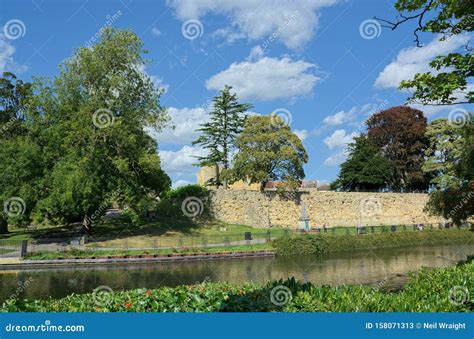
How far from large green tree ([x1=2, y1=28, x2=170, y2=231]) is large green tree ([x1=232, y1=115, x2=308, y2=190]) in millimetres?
10326

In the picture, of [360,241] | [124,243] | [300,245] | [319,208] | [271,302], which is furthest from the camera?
[319,208]

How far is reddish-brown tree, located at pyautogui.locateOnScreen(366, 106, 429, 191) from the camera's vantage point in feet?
196

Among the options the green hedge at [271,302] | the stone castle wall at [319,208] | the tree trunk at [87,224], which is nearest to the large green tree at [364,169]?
the stone castle wall at [319,208]

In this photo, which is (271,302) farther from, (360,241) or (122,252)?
(360,241)

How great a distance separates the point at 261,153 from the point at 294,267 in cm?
2154

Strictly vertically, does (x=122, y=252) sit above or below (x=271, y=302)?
above

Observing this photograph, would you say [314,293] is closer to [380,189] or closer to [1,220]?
[1,220]

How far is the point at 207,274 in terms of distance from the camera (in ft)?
70.1

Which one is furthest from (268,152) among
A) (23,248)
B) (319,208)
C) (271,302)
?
(271,302)

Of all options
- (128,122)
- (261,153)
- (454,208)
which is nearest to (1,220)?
(128,122)

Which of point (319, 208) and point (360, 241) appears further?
point (319, 208)

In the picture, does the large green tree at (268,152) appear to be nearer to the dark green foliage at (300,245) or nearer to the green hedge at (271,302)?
the dark green foliage at (300,245)

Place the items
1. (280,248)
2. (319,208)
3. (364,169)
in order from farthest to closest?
(364,169) → (319,208) → (280,248)

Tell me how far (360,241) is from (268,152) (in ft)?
42.2
